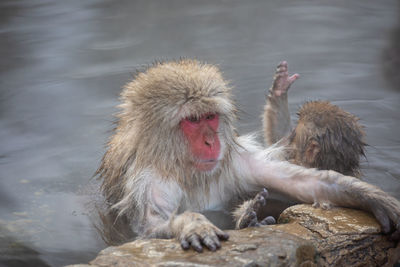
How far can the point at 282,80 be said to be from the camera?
620 cm

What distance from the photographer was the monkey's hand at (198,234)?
153 inches

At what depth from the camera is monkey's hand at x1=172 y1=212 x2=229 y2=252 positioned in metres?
3.88

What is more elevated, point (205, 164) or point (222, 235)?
point (205, 164)

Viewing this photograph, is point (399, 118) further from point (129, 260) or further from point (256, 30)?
point (129, 260)

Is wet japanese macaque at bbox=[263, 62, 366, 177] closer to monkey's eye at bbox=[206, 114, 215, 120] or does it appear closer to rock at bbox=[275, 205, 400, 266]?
rock at bbox=[275, 205, 400, 266]

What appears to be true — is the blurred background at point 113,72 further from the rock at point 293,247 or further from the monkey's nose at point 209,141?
the monkey's nose at point 209,141

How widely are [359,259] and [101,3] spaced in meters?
9.39

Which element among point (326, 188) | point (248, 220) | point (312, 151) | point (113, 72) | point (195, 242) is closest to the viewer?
point (195, 242)

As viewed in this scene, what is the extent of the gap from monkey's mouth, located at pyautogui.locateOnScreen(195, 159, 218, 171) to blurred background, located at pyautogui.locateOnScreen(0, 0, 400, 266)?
3.66 feet

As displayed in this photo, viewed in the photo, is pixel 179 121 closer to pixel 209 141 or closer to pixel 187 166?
pixel 209 141

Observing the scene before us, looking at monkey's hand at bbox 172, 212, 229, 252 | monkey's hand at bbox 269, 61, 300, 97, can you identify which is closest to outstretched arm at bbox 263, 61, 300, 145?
monkey's hand at bbox 269, 61, 300, 97

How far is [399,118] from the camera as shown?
765cm

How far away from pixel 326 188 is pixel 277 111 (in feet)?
5.32

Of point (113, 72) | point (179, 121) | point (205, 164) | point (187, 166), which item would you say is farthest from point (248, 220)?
point (113, 72)
